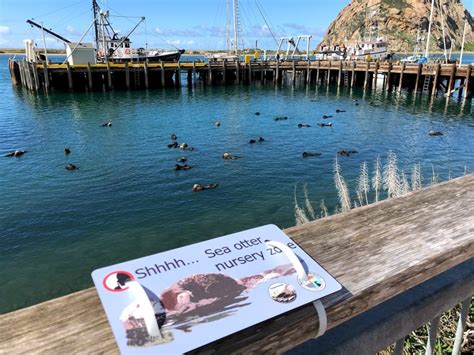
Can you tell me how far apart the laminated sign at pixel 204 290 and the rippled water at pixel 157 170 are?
8442 mm

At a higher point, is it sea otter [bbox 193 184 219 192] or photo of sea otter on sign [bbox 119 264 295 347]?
photo of sea otter on sign [bbox 119 264 295 347]

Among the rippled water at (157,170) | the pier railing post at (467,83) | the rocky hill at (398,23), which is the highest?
the rocky hill at (398,23)

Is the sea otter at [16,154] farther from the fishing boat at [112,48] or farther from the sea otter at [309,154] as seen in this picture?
the fishing boat at [112,48]

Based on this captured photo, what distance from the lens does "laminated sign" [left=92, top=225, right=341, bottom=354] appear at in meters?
1.07

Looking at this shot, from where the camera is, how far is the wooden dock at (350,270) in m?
1.10

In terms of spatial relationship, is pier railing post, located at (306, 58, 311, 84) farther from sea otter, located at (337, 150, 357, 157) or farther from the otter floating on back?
the otter floating on back

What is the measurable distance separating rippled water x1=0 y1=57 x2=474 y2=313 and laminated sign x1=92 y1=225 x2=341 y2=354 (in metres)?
8.44

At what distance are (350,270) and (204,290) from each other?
581mm

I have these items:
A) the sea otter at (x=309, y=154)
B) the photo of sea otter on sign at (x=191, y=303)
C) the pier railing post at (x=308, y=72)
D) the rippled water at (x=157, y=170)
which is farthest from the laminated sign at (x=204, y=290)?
the pier railing post at (x=308, y=72)

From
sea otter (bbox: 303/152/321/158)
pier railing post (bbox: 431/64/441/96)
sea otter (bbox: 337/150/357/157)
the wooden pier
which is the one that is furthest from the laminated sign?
pier railing post (bbox: 431/64/441/96)

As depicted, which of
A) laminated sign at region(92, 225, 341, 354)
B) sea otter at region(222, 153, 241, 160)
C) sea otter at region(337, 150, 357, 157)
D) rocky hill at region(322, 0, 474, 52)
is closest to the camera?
laminated sign at region(92, 225, 341, 354)

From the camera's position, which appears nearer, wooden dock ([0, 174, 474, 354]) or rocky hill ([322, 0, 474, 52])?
wooden dock ([0, 174, 474, 354])

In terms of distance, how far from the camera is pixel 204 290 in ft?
4.07

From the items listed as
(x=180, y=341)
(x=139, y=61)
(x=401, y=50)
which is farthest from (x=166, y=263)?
(x=401, y=50)
